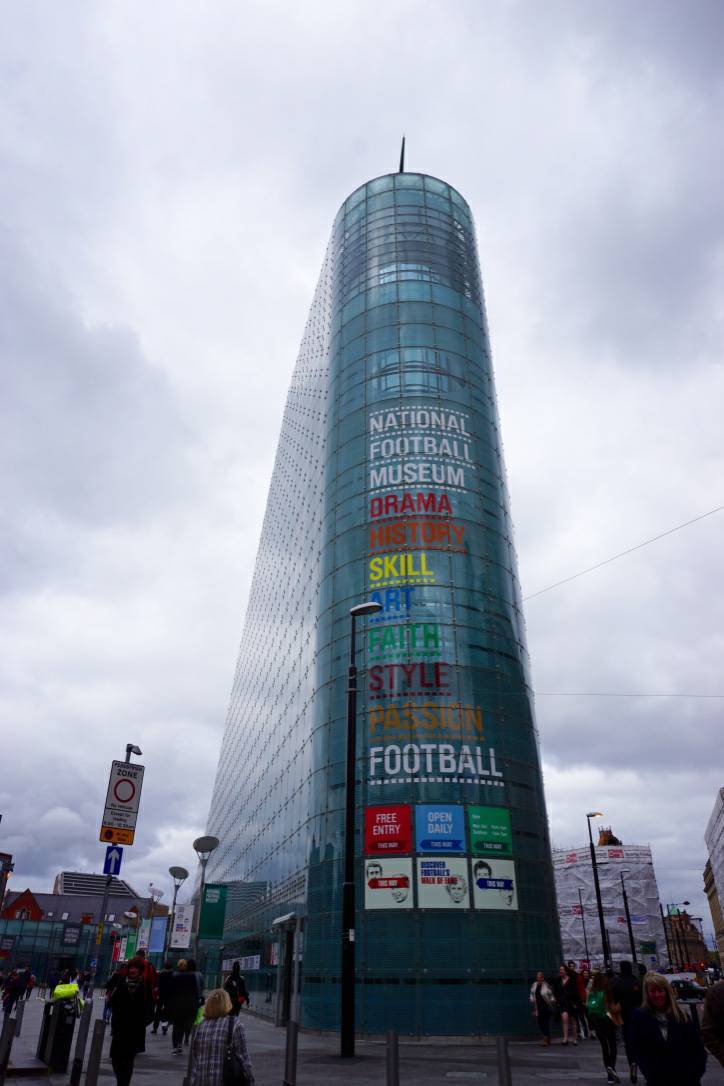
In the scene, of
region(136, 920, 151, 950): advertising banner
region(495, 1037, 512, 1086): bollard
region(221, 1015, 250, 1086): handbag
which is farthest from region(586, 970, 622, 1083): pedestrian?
region(136, 920, 151, 950): advertising banner

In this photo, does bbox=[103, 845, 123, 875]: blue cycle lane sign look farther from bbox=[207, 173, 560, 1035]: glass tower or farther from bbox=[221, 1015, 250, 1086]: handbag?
bbox=[207, 173, 560, 1035]: glass tower

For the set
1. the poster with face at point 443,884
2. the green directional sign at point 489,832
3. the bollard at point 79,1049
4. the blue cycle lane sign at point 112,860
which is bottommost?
the bollard at point 79,1049

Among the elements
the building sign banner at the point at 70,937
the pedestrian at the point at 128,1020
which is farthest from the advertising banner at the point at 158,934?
the building sign banner at the point at 70,937

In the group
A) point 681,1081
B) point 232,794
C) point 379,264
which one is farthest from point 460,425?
point 232,794

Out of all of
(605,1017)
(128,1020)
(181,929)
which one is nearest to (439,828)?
(605,1017)

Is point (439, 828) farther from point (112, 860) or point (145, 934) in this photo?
point (145, 934)

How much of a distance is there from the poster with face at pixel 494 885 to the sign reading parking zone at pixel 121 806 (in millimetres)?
11800

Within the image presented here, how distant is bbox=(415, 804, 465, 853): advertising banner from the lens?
2288cm

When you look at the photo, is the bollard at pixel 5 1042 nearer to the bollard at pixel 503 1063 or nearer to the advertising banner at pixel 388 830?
the bollard at pixel 503 1063

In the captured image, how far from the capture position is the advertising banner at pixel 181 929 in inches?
1394

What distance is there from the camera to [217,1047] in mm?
6672

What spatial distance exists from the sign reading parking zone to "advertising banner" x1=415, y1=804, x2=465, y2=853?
1063 cm

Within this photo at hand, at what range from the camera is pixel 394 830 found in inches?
917

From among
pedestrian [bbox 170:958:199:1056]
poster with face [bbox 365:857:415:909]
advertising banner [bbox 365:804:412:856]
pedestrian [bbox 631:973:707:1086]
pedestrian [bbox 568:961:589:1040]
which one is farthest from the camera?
advertising banner [bbox 365:804:412:856]
